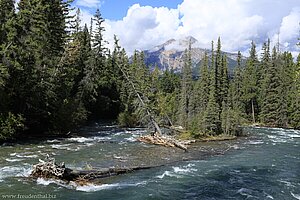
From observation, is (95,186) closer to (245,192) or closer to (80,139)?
(245,192)

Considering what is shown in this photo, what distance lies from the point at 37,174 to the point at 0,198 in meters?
3.83

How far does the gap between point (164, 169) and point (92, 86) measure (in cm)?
3780

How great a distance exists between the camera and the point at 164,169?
92.2ft

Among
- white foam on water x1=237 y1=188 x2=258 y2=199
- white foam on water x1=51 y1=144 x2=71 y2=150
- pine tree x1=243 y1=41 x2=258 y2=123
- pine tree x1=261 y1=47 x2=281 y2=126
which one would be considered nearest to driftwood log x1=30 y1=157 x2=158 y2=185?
white foam on water x1=237 y1=188 x2=258 y2=199

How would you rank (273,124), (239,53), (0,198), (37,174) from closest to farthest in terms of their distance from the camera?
(0,198), (37,174), (273,124), (239,53)

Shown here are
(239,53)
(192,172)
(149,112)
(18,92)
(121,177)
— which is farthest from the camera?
(239,53)

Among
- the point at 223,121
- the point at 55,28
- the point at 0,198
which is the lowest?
the point at 0,198

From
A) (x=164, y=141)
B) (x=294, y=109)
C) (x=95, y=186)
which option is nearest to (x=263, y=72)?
(x=294, y=109)

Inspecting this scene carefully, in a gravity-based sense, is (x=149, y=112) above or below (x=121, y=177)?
above

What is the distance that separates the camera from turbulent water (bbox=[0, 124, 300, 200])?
21.3 m

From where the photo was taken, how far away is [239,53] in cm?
9456

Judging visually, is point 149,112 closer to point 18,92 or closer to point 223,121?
point 223,121

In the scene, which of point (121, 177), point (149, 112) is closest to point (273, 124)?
point (149, 112)

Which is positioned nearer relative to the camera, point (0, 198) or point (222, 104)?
point (0, 198)
